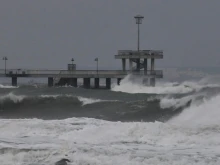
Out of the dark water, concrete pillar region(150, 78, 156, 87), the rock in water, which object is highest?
→ concrete pillar region(150, 78, 156, 87)

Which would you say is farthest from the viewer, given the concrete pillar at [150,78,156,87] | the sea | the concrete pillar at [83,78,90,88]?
the concrete pillar at [83,78,90,88]

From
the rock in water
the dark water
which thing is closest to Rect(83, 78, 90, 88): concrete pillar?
the dark water

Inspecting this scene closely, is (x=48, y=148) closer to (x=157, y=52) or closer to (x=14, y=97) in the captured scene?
(x=14, y=97)

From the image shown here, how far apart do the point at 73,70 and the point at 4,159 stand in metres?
42.6

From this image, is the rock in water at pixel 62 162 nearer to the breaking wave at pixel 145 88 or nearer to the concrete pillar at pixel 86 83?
the breaking wave at pixel 145 88

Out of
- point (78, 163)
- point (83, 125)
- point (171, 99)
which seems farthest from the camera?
point (171, 99)

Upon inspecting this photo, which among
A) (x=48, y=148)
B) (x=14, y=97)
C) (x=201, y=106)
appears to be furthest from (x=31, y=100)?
(x=48, y=148)

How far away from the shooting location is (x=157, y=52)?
2271 inches

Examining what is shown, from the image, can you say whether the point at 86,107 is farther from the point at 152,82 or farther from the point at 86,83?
the point at 86,83

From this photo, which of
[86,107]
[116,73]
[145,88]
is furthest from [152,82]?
[86,107]

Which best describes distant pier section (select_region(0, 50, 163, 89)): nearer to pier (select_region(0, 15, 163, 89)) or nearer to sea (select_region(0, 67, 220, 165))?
pier (select_region(0, 15, 163, 89))

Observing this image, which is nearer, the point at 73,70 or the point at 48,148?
the point at 48,148

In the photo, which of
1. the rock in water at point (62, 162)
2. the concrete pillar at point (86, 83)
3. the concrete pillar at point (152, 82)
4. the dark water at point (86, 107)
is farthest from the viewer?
the concrete pillar at point (86, 83)

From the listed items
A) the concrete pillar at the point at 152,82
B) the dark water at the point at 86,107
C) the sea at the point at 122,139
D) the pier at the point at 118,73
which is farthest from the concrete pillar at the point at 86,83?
the sea at the point at 122,139
